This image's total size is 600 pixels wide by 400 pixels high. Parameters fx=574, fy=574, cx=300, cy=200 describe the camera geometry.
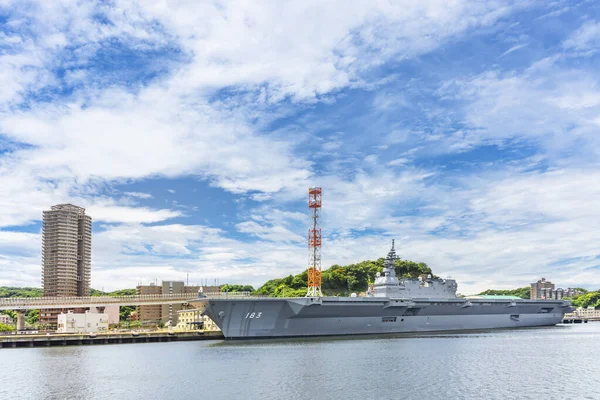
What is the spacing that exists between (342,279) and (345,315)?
160 feet

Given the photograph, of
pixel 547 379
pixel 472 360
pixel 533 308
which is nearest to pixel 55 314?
pixel 533 308

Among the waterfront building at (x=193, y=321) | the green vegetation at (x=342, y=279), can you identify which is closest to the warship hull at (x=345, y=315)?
the waterfront building at (x=193, y=321)

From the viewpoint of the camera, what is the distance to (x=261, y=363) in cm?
2764

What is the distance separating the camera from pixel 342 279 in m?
91.4

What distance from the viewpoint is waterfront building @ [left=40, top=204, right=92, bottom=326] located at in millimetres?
99500

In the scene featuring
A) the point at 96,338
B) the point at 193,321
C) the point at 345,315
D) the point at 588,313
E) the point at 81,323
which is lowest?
the point at 588,313

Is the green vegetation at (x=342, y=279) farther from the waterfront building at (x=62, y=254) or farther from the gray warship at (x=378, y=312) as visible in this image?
the waterfront building at (x=62, y=254)

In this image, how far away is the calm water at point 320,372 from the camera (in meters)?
20.7

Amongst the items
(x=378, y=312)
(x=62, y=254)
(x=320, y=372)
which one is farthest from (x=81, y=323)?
(x=62, y=254)

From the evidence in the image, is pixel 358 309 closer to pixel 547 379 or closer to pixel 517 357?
pixel 517 357

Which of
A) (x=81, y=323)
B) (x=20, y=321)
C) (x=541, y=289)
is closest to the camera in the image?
(x=81, y=323)

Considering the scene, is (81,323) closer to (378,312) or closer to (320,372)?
(378,312)

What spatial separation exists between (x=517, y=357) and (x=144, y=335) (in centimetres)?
3354

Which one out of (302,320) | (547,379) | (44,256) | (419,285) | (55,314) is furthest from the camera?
(44,256)
